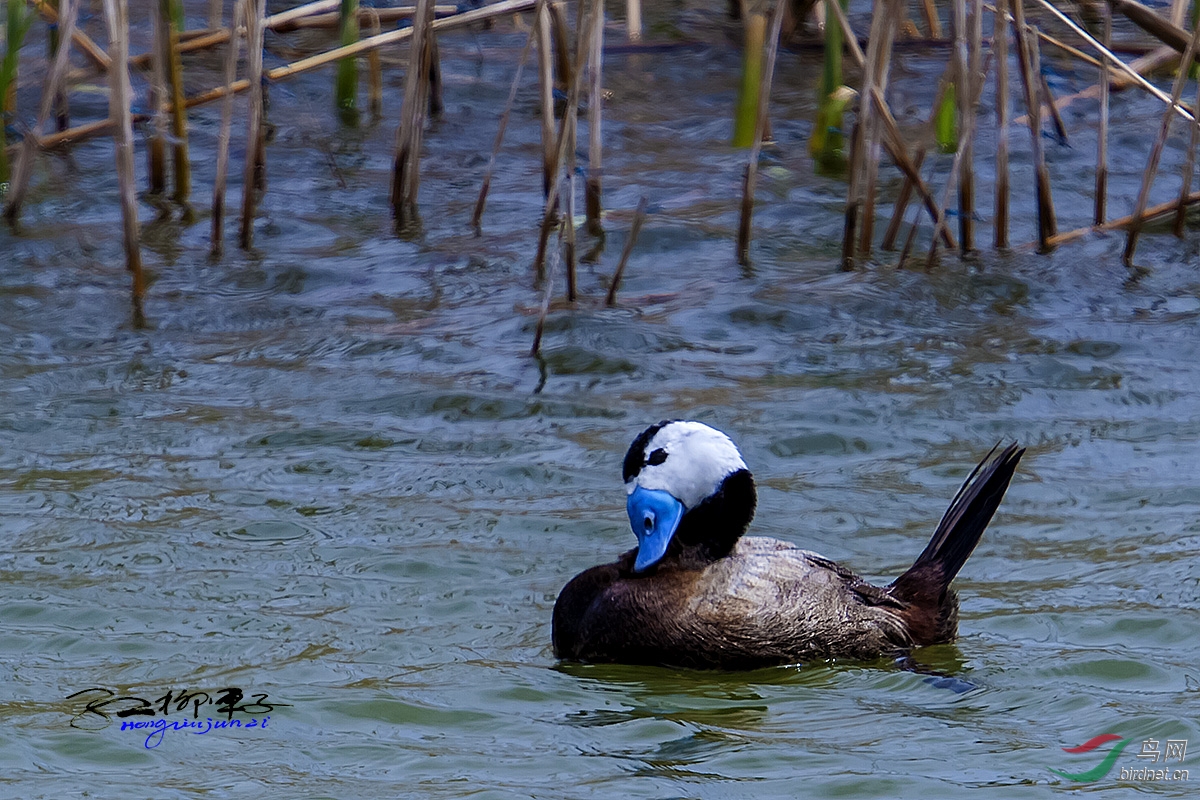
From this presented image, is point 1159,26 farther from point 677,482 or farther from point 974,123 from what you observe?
point 677,482

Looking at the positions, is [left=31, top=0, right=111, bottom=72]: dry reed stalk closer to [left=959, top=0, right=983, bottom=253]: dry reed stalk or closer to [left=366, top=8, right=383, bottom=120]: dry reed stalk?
[left=366, top=8, right=383, bottom=120]: dry reed stalk

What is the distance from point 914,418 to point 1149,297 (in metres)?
1.88

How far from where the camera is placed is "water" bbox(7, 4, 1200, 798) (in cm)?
394

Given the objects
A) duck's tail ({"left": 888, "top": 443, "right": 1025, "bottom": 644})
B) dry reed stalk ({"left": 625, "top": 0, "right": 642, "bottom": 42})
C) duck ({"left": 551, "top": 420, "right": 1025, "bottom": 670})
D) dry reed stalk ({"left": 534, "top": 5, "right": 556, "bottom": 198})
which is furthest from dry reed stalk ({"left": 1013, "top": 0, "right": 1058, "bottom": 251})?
dry reed stalk ({"left": 625, "top": 0, "right": 642, "bottom": 42})

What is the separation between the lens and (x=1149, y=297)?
25.4 feet

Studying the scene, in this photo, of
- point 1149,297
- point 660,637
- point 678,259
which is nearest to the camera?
point 660,637

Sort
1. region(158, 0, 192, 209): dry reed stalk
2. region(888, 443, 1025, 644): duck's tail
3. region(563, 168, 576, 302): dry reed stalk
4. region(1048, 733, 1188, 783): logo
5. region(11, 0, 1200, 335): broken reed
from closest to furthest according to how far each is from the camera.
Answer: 1. region(1048, 733, 1188, 783): logo
2. region(888, 443, 1025, 644): duck's tail
3. region(563, 168, 576, 302): dry reed stalk
4. region(11, 0, 1200, 335): broken reed
5. region(158, 0, 192, 209): dry reed stalk

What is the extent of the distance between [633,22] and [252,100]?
415 centimetres

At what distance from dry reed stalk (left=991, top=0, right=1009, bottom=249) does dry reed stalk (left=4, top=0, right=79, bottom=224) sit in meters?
3.81

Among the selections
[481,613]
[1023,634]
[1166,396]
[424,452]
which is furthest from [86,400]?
[1166,396]

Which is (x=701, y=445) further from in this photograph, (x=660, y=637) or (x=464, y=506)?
(x=464, y=506)

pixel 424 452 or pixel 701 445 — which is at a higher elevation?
pixel 701 445

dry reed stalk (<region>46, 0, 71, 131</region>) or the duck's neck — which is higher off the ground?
dry reed stalk (<region>46, 0, 71, 131</region>)

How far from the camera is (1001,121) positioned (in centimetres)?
715
